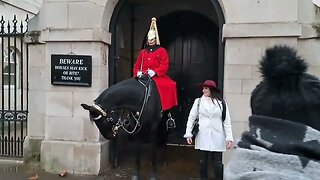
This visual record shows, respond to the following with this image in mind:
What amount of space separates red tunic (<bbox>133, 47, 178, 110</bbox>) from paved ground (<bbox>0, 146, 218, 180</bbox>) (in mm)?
1404

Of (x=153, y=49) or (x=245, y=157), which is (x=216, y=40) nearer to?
(x=153, y=49)

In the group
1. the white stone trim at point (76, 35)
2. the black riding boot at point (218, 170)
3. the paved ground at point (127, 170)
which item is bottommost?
the paved ground at point (127, 170)

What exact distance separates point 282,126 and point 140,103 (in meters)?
4.73

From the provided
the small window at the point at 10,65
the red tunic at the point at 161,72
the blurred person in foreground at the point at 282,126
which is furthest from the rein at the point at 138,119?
the blurred person in foreground at the point at 282,126

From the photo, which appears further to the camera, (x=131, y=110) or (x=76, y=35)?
(x=76, y=35)

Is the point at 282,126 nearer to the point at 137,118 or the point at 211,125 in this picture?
the point at 211,125

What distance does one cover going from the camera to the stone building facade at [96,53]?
→ 20.8 ft

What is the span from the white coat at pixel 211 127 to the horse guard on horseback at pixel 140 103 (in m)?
0.77

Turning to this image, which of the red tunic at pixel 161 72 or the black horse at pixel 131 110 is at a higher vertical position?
the red tunic at pixel 161 72

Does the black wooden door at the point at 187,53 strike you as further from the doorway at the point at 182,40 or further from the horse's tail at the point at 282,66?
the horse's tail at the point at 282,66

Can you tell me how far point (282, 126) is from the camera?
131 cm

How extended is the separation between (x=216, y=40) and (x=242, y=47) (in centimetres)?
344

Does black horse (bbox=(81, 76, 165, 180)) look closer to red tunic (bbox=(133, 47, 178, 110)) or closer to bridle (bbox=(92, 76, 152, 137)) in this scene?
bridle (bbox=(92, 76, 152, 137))

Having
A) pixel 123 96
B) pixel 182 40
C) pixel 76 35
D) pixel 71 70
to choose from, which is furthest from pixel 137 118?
pixel 182 40
